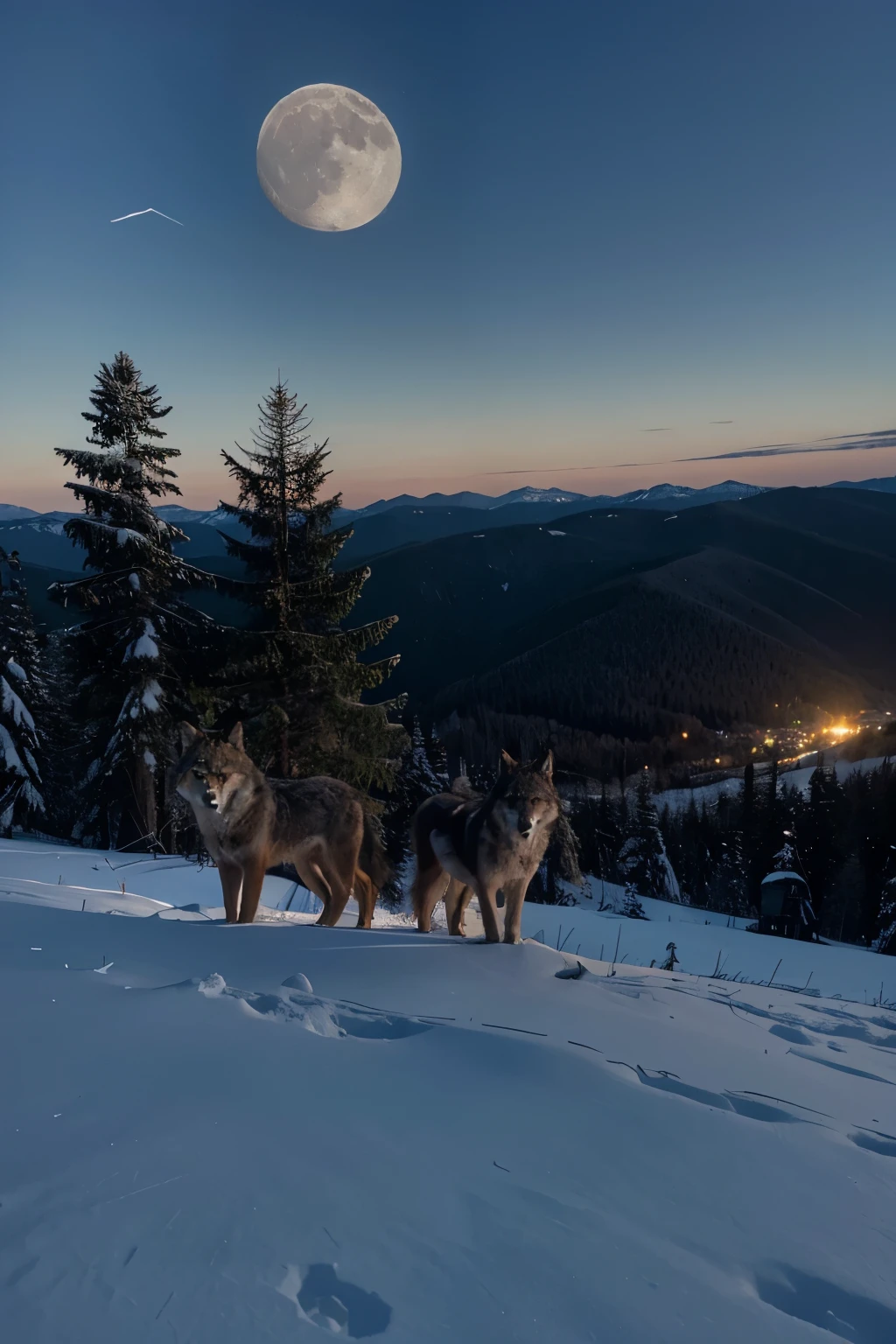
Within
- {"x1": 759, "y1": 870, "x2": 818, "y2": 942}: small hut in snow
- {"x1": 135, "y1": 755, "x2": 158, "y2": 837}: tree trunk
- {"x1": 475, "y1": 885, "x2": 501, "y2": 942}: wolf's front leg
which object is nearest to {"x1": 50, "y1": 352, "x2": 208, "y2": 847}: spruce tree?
{"x1": 135, "y1": 755, "x2": 158, "y2": 837}: tree trunk

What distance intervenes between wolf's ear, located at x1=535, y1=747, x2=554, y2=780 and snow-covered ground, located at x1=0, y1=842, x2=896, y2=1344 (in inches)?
87.1

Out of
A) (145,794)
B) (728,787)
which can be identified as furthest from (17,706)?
(728,787)

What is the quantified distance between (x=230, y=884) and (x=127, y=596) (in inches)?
703

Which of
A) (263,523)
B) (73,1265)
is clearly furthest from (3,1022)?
(263,523)

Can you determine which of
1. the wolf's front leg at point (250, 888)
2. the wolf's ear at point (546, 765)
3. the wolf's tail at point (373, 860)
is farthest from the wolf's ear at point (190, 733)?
the wolf's ear at point (546, 765)

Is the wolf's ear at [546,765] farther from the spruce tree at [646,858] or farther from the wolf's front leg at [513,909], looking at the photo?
the spruce tree at [646,858]

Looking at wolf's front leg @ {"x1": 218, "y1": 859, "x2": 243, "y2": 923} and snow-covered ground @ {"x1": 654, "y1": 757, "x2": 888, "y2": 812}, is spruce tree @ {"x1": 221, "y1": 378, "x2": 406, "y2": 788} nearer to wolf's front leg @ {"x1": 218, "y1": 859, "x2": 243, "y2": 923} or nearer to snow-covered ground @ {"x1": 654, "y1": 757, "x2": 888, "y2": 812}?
wolf's front leg @ {"x1": 218, "y1": 859, "x2": 243, "y2": 923}

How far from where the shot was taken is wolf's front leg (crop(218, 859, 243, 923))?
7.12 metres

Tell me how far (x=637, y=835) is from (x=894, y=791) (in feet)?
80.4

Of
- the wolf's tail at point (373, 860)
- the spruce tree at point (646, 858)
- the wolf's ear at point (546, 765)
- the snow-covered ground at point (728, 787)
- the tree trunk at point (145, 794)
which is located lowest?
the snow-covered ground at point (728, 787)

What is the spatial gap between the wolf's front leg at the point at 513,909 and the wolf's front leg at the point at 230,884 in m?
2.75

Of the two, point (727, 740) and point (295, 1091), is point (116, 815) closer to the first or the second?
point (295, 1091)

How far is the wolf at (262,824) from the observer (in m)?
6.97

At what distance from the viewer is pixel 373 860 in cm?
871
